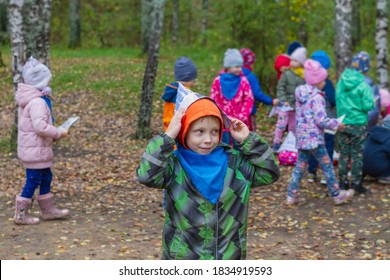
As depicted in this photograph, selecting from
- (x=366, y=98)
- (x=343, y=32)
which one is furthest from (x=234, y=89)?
(x=343, y=32)

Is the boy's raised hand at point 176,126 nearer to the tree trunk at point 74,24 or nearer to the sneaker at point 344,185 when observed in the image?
the sneaker at point 344,185

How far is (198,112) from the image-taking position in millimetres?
3912

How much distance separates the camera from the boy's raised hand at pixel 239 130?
4.04m

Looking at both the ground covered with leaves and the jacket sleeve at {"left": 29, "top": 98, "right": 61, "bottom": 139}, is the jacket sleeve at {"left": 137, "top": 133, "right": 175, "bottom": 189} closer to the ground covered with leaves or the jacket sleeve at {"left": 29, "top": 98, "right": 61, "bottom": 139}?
the ground covered with leaves

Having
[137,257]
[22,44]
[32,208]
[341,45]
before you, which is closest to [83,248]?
[137,257]

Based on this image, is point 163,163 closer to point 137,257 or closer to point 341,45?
point 137,257

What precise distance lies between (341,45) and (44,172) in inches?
268

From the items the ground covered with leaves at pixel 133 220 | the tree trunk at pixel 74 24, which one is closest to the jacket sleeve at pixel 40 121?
the ground covered with leaves at pixel 133 220

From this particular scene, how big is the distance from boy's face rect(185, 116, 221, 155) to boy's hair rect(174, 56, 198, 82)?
392 cm

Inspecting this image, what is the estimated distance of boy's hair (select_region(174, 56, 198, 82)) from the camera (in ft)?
25.7

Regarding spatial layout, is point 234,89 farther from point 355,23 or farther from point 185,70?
point 355,23

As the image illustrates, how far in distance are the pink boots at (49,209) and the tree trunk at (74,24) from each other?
70.9ft

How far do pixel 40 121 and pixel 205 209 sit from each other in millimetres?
3987

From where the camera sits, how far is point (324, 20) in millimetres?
25984
